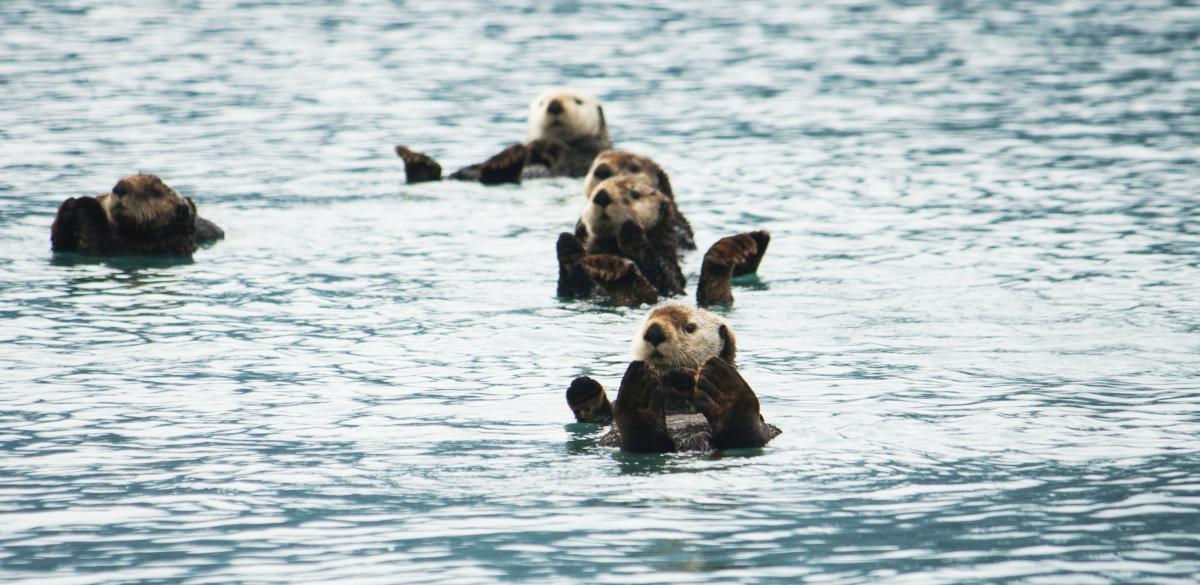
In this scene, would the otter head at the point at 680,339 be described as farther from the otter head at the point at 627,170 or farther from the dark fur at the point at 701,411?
the otter head at the point at 627,170

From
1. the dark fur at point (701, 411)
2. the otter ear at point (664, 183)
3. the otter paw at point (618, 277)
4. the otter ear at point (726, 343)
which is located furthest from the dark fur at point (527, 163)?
the dark fur at point (701, 411)

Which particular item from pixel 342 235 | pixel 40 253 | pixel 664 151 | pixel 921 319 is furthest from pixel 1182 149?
pixel 40 253

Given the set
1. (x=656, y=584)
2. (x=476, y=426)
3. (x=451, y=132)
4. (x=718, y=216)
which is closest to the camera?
(x=656, y=584)

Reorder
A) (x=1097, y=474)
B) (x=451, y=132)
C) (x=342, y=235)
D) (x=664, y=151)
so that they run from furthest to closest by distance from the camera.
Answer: (x=451, y=132) < (x=664, y=151) < (x=342, y=235) < (x=1097, y=474)

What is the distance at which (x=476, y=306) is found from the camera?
8492mm

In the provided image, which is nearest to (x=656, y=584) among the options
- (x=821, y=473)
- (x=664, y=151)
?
(x=821, y=473)

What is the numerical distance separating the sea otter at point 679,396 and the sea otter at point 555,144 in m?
6.19

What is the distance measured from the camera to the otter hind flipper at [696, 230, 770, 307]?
26.6 ft

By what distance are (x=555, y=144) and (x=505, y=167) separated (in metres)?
0.86

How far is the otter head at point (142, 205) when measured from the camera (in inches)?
378

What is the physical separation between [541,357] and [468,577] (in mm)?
2966

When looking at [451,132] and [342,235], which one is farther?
[451,132]

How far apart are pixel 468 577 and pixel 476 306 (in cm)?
409

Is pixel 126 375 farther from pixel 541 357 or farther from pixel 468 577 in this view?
pixel 468 577
